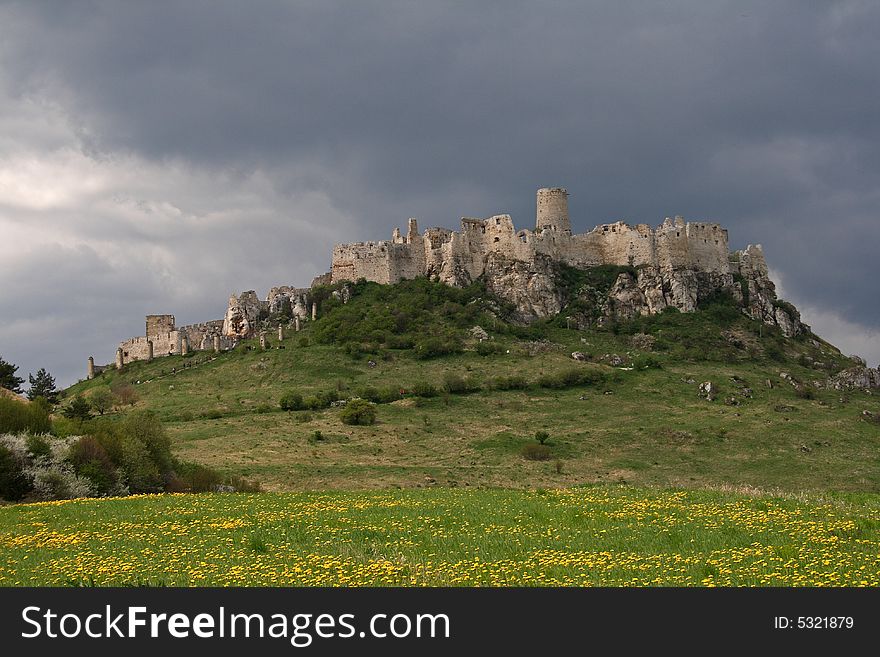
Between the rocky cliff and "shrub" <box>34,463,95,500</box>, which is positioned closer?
"shrub" <box>34,463,95,500</box>

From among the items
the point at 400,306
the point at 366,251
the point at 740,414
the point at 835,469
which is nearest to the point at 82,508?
the point at 835,469

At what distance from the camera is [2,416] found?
134ft

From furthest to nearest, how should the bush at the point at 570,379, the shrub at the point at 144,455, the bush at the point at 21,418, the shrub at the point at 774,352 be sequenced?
1. the shrub at the point at 774,352
2. the bush at the point at 570,379
3. the bush at the point at 21,418
4. the shrub at the point at 144,455

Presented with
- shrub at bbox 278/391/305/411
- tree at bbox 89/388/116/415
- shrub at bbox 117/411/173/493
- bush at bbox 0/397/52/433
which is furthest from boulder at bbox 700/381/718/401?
bush at bbox 0/397/52/433

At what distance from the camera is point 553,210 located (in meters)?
120

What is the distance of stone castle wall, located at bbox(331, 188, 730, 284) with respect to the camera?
11488cm

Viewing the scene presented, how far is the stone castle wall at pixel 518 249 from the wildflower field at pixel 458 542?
88795 mm

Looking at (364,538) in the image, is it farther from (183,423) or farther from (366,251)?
(366,251)

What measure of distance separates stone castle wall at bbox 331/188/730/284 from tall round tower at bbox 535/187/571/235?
0.13 metres

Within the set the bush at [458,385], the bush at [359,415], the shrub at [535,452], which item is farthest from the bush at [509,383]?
the shrub at [535,452]

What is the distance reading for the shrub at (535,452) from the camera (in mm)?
63438

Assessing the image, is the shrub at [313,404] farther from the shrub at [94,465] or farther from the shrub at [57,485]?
the shrub at [57,485]

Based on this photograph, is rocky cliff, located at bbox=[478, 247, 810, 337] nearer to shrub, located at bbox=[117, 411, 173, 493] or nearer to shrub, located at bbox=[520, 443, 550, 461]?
shrub, located at bbox=[520, 443, 550, 461]

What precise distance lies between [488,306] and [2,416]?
238 ft
